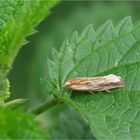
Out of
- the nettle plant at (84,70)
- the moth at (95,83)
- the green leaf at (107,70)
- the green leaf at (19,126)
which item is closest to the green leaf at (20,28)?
the nettle plant at (84,70)

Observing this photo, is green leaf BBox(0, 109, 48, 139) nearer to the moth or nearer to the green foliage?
the green foliage

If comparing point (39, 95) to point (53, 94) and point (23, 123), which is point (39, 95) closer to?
point (53, 94)

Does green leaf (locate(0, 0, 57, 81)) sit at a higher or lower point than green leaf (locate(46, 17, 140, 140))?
higher

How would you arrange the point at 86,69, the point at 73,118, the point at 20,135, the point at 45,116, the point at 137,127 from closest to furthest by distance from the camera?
the point at 20,135 < the point at 137,127 < the point at 86,69 < the point at 73,118 < the point at 45,116

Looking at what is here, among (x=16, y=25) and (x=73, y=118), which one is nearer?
(x=16, y=25)

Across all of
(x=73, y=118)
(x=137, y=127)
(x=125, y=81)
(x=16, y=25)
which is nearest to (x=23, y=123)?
(x=16, y=25)

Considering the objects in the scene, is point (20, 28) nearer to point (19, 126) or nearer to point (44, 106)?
point (19, 126)

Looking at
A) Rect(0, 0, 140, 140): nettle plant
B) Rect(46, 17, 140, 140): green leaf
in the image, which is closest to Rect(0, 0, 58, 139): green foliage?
Rect(0, 0, 140, 140): nettle plant

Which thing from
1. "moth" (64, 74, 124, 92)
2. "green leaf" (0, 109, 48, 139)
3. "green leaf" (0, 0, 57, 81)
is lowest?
"green leaf" (0, 109, 48, 139)
